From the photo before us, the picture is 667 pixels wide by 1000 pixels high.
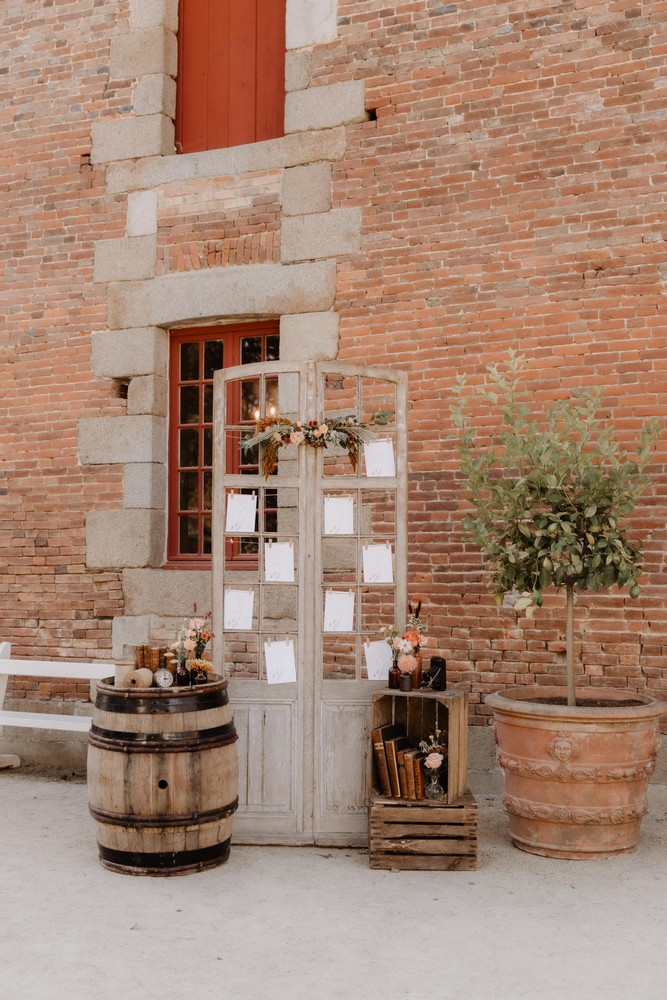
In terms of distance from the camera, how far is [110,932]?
3871mm

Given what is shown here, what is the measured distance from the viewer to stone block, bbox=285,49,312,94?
7.04 meters

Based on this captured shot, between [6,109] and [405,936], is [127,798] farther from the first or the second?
[6,109]

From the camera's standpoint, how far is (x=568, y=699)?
5234 mm

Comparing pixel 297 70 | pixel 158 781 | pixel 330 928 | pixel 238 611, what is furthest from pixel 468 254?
pixel 330 928

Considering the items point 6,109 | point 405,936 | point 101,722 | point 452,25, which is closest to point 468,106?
point 452,25

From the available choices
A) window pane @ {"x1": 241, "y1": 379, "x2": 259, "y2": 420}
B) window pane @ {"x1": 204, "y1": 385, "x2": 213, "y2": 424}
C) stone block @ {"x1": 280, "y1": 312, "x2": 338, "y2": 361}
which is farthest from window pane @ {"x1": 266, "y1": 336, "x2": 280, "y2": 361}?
window pane @ {"x1": 204, "y1": 385, "x2": 213, "y2": 424}

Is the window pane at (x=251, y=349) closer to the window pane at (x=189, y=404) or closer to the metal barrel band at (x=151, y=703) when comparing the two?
the window pane at (x=189, y=404)

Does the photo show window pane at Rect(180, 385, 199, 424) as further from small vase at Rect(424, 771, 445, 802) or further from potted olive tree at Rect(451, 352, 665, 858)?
small vase at Rect(424, 771, 445, 802)

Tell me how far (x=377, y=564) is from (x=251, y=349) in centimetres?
274

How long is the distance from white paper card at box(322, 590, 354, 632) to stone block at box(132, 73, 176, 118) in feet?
14.4

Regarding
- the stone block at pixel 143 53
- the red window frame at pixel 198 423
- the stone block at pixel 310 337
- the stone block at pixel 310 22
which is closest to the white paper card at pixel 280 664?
the red window frame at pixel 198 423

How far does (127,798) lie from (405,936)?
1.45 metres

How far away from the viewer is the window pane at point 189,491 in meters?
7.49

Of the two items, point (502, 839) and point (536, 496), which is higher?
point (536, 496)
